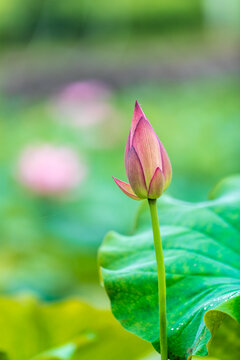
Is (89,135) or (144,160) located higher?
(89,135)

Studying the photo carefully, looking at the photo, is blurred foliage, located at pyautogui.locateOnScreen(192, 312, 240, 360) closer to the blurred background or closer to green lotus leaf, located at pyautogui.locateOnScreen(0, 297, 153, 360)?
green lotus leaf, located at pyautogui.locateOnScreen(0, 297, 153, 360)

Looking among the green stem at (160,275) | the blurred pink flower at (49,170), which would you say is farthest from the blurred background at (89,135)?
the green stem at (160,275)

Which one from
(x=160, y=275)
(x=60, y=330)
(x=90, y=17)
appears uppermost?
(x=90, y=17)

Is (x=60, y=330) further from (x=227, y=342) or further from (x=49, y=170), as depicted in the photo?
(x=49, y=170)

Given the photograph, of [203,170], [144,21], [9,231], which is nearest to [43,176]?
[9,231]

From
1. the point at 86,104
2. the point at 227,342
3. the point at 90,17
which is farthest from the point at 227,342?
the point at 90,17

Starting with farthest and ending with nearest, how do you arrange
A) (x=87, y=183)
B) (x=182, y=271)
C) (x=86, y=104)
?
1. (x=86, y=104)
2. (x=87, y=183)
3. (x=182, y=271)

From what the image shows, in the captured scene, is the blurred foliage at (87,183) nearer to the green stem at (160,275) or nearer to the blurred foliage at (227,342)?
the blurred foliage at (227,342)

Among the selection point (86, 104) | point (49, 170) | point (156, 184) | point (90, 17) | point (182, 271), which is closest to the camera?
point (156, 184)

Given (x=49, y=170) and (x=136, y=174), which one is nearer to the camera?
(x=136, y=174)
